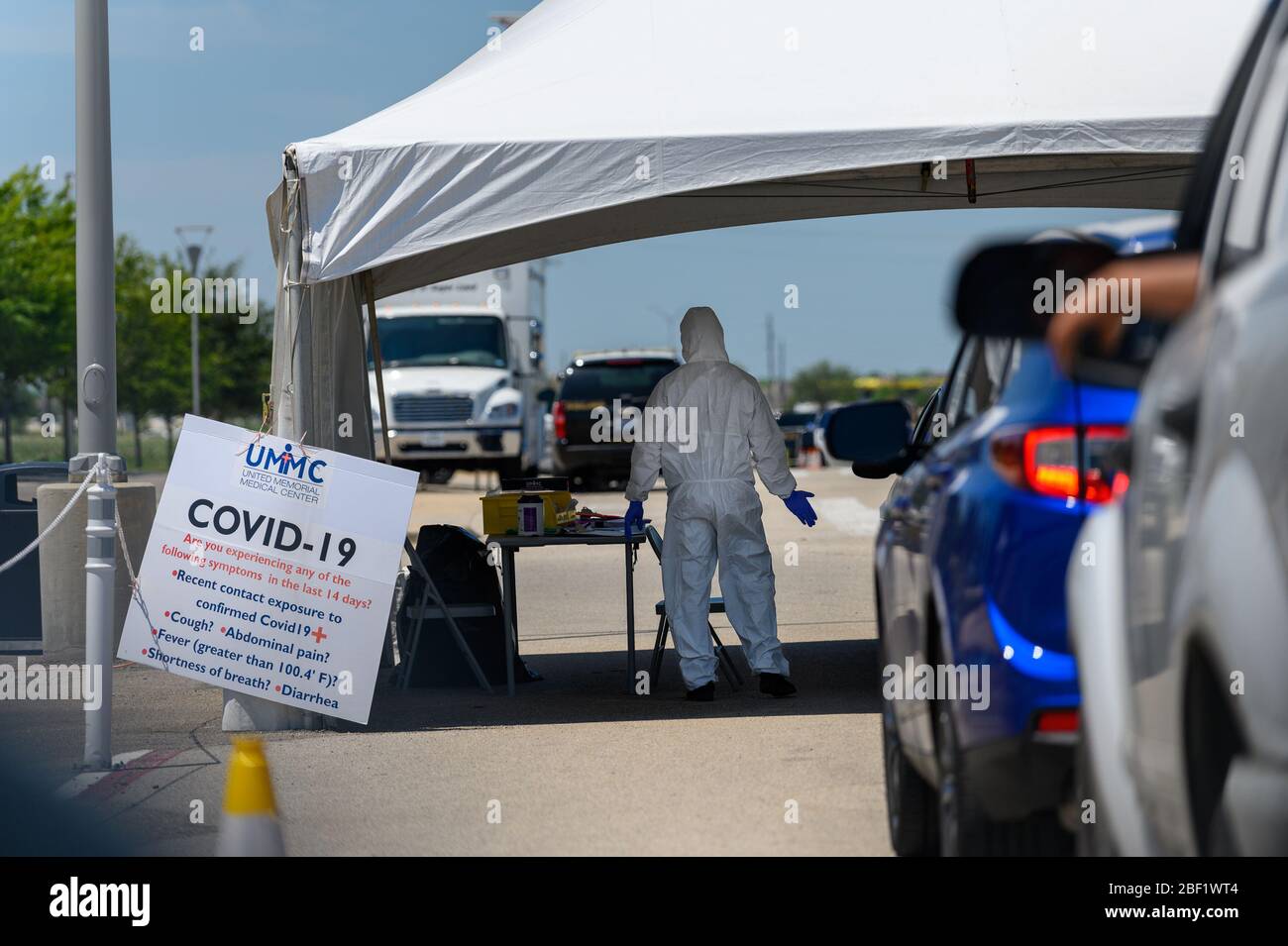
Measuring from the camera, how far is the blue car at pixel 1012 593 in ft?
12.9

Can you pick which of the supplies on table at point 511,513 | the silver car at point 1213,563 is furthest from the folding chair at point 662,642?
the silver car at point 1213,563

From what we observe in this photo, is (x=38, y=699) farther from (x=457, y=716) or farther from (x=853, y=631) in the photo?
(x=853, y=631)

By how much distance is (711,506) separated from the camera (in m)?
9.27

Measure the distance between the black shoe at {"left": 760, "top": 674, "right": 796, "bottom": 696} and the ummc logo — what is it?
8.80ft

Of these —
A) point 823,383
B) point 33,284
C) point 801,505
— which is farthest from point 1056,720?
point 823,383

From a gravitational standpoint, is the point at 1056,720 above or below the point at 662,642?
above

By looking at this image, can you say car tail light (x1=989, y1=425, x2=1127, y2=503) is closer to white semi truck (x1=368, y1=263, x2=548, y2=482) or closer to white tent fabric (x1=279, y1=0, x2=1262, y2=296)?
white tent fabric (x1=279, y1=0, x2=1262, y2=296)

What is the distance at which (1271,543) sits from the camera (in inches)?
89.9

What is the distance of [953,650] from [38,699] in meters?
6.67

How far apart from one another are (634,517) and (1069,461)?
218 inches

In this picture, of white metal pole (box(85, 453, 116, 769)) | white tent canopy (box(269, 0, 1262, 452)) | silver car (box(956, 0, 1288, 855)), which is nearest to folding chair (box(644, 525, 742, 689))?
white tent canopy (box(269, 0, 1262, 452))

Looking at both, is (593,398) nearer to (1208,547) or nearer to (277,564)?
(277,564)

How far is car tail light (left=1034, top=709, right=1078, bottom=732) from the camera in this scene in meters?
3.96
